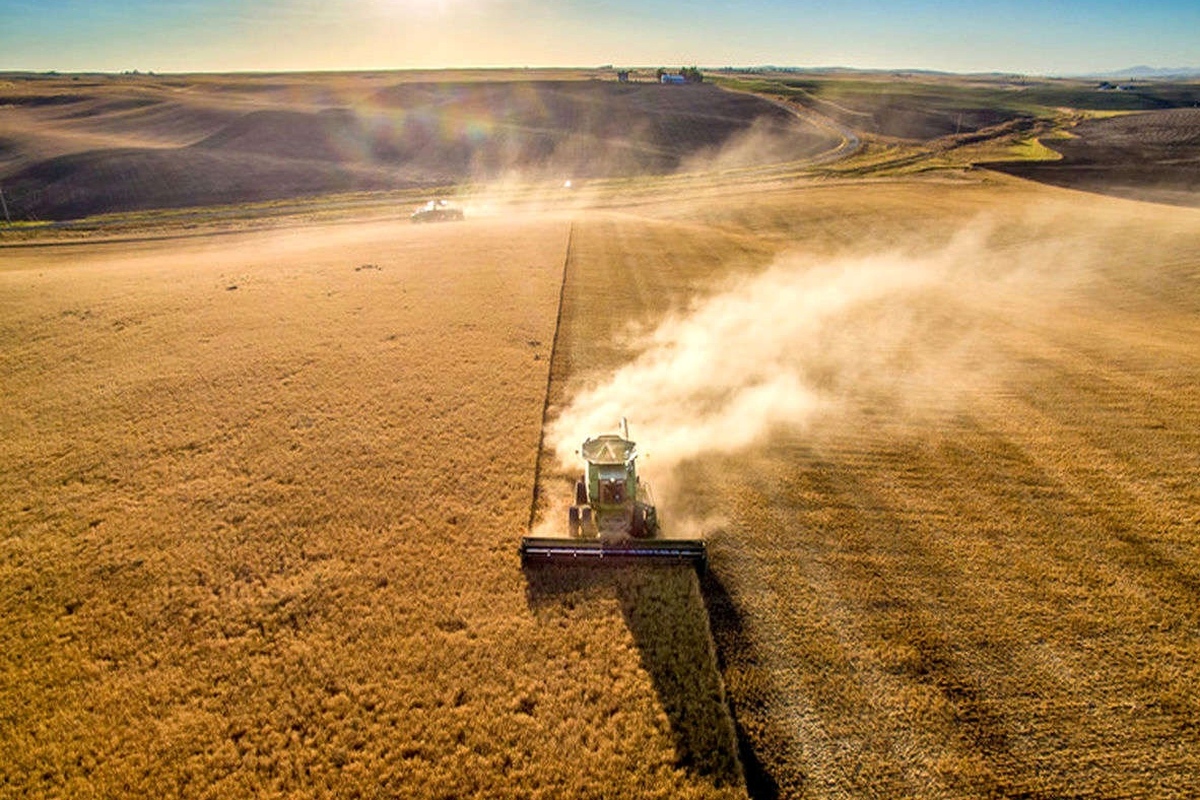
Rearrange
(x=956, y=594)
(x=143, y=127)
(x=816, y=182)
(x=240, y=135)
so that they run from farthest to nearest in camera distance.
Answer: (x=143, y=127) → (x=240, y=135) → (x=816, y=182) → (x=956, y=594)

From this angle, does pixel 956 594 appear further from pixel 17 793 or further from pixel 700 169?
pixel 700 169

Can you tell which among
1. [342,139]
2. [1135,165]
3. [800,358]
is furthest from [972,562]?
[342,139]

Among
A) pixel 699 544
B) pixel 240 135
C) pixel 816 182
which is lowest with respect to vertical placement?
pixel 699 544

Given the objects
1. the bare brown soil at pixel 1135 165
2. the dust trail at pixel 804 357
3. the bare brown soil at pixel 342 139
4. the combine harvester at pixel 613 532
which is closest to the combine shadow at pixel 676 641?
the combine harvester at pixel 613 532

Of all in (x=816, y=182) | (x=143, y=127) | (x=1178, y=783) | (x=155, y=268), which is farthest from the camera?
(x=143, y=127)

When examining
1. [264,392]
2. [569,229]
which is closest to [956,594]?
[264,392]

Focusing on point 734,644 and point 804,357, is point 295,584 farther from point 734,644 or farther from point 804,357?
point 804,357

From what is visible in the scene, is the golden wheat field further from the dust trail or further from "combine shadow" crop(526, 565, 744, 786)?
the dust trail
